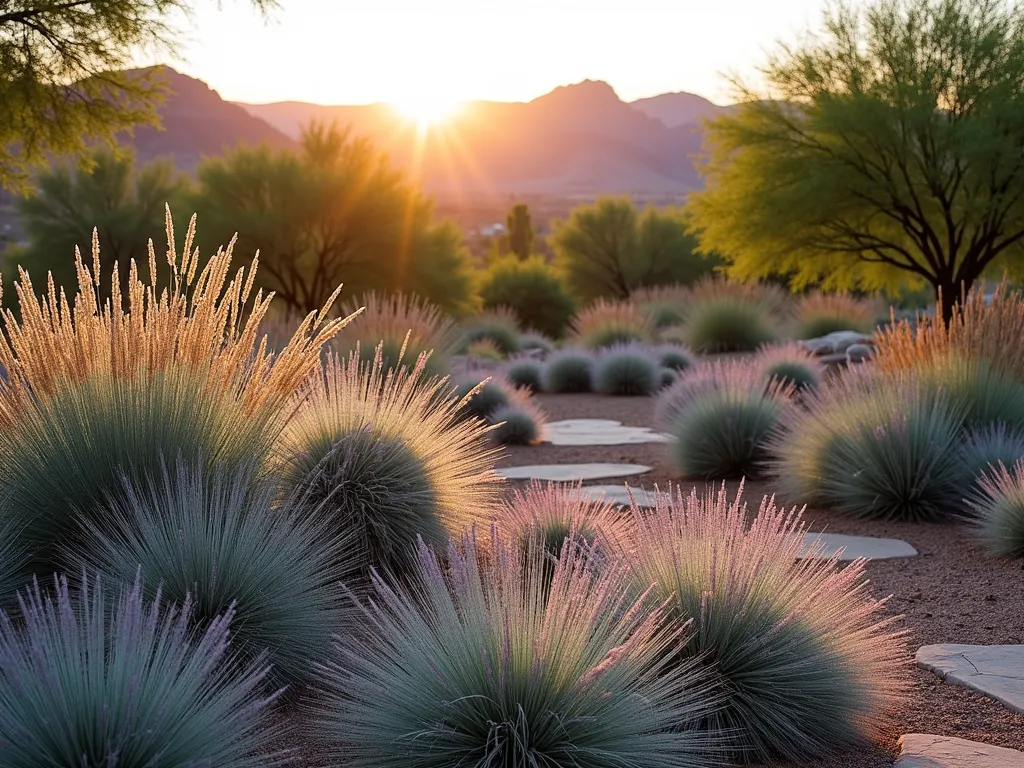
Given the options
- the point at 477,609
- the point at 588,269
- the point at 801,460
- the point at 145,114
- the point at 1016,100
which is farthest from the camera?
the point at 588,269

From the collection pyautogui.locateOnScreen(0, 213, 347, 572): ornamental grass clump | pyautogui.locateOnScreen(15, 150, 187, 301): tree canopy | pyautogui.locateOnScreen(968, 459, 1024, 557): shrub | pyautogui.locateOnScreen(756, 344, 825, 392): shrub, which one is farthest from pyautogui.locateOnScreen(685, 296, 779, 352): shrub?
A: pyautogui.locateOnScreen(0, 213, 347, 572): ornamental grass clump

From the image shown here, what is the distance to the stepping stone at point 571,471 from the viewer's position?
875 centimetres

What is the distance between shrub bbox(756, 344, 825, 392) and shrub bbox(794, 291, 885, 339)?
30.0 feet

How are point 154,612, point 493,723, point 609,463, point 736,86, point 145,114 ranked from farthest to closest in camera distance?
1. point 736,86
2. point 145,114
3. point 609,463
4. point 493,723
5. point 154,612

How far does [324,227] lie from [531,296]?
8079 millimetres

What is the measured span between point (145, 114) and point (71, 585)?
12.2 m

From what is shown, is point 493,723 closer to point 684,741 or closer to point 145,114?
point 684,741

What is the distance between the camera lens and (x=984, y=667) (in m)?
4.22

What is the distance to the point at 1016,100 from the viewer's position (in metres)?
17.5

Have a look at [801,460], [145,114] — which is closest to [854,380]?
[801,460]

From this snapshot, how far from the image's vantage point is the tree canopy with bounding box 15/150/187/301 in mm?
28484

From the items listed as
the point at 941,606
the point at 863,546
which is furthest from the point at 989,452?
the point at 941,606

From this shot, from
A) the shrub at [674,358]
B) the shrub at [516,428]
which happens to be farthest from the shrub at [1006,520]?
the shrub at [674,358]

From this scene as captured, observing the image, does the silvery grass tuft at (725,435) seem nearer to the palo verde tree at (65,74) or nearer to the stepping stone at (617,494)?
the stepping stone at (617,494)
